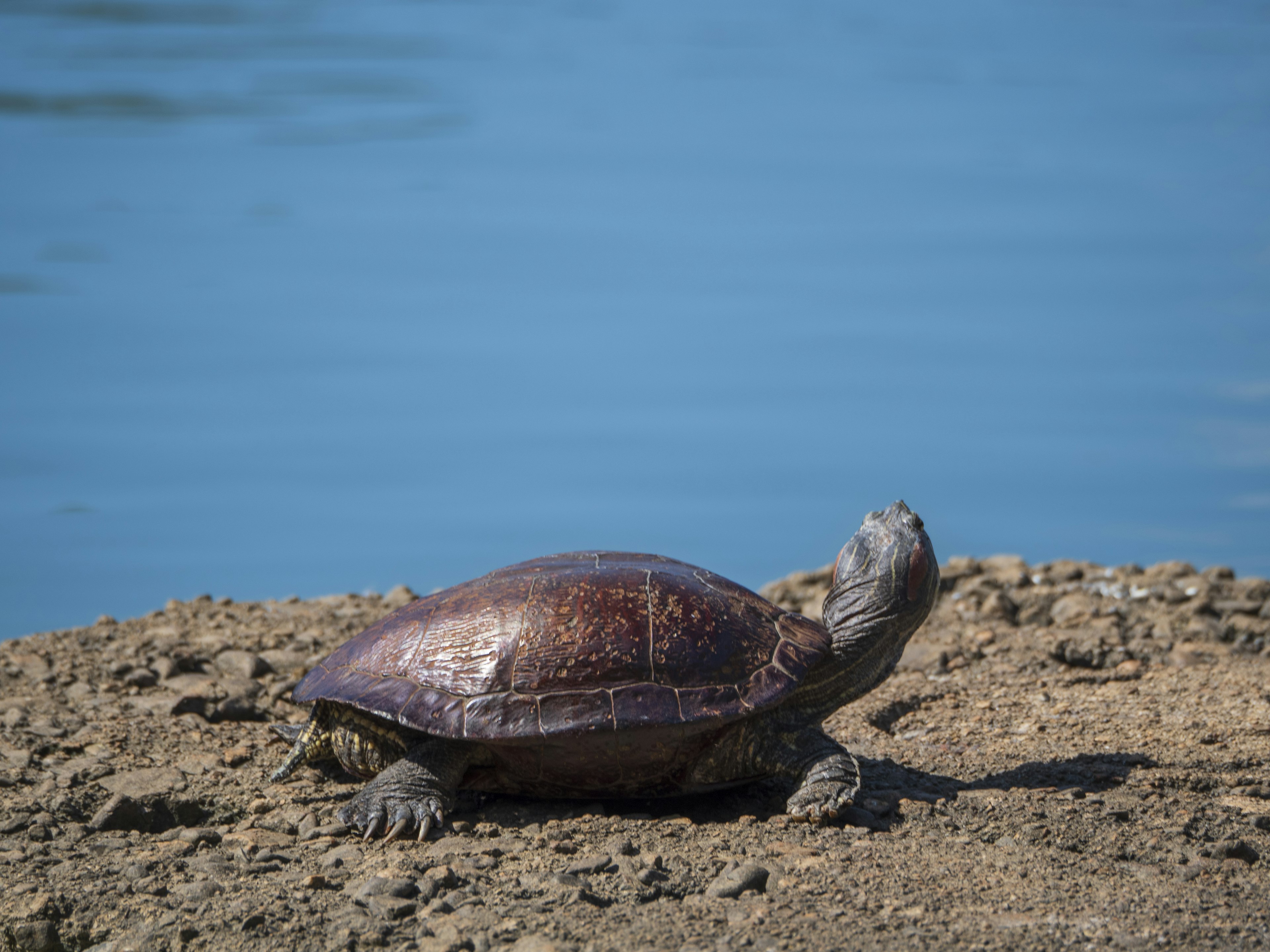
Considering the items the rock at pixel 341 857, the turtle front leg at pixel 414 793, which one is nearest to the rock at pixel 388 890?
the rock at pixel 341 857

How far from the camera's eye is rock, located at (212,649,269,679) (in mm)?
7578

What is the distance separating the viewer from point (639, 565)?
18.5ft

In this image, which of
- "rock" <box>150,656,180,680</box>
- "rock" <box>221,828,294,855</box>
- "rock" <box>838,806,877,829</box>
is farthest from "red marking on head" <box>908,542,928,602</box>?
"rock" <box>150,656,180,680</box>

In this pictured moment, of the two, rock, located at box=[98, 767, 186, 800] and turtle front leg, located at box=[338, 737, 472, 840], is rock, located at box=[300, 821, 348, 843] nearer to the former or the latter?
turtle front leg, located at box=[338, 737, 472, 840]

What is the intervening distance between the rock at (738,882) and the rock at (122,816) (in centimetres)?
279

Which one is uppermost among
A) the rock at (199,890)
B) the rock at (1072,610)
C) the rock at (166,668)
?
the rock at (1072,610)

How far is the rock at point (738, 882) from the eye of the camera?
4.31m

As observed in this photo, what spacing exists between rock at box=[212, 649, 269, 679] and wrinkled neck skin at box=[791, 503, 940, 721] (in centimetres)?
386

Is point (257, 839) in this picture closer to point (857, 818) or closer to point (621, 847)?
point (621, 847)

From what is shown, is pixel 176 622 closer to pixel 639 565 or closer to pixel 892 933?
pixel 639 565

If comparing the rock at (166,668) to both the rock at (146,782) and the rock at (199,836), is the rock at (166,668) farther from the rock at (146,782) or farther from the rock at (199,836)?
the rock at (199,836)

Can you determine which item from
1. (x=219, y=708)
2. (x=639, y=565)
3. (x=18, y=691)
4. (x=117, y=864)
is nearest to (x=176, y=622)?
(x=18, y=691)

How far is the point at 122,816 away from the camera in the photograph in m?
5.35

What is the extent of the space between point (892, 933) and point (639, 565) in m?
2.21
